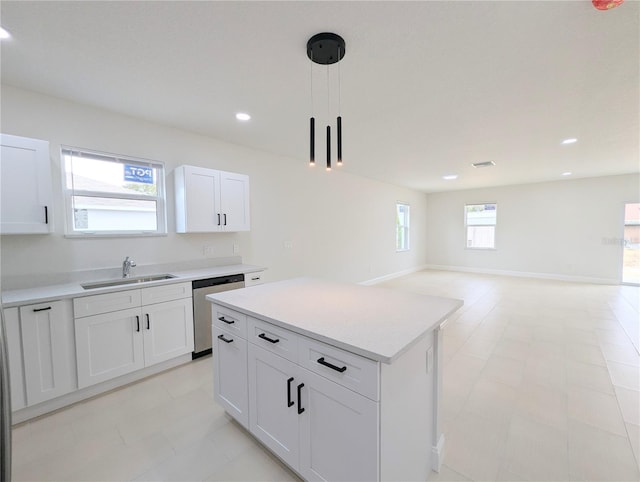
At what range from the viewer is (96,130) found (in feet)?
8.73

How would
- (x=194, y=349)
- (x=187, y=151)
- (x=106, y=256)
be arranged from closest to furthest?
(x=106, y=256) → (x=194, y=349) → (x=187, y=151)

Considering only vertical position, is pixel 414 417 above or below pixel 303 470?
above

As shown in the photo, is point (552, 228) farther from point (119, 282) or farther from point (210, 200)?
point (119, 282)

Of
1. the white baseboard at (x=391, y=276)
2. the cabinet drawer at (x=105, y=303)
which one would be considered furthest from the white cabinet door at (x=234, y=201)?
the white baseboard at (x=391, y=276)

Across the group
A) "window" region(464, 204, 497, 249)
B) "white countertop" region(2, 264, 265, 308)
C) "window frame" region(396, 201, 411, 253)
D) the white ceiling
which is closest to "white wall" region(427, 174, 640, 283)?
"window" region(464, 204, 497, 249)

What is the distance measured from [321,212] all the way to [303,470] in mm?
4064

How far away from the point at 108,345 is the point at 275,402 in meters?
1.77

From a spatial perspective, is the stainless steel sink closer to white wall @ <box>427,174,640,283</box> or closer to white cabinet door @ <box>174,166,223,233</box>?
white cabinet door @ <box>174,166,223,233</box>

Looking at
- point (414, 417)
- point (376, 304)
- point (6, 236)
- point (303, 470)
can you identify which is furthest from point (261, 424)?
point (6, 236)

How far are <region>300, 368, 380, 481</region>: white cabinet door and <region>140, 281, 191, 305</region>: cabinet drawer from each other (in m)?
1.93

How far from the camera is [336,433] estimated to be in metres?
1.26

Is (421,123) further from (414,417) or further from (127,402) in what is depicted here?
(127,402)

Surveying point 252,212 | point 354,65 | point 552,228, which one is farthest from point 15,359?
point 552,228

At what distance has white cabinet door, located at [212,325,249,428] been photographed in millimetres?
1766
